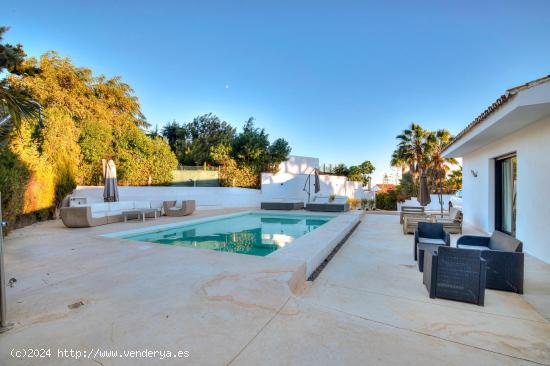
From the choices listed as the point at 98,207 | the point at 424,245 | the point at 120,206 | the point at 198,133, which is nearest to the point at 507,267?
the point at 424,245

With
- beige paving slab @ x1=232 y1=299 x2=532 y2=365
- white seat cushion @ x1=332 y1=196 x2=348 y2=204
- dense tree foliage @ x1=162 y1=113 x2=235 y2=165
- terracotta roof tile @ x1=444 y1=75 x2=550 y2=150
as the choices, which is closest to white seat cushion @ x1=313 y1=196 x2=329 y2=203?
white seat cushion @ x1=332 y1=196 x2=348 y2=204

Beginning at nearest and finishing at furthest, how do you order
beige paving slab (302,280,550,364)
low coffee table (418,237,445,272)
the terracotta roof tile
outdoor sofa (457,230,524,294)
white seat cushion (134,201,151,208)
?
beige paving slab (302,280,550,364), outdoor sofa (457,230,524,294), the terracotta roof tile, low coffee table (418,237,445,272), white seat cushion (134,201,151,208)

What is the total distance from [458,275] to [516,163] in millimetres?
5149

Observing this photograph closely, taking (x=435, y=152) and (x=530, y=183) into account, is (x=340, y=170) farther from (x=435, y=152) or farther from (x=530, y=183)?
(x=530, y=183)

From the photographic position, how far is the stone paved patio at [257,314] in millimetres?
2053

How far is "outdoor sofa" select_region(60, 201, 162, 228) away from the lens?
799 cm

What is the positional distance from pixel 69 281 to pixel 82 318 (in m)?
1.40

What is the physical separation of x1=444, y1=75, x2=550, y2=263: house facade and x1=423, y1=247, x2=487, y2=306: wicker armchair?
10.00 ft

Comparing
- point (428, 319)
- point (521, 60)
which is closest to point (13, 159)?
point (428, 319)

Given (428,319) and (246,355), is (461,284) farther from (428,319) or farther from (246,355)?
(246,355)

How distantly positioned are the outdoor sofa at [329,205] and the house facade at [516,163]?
6.03m

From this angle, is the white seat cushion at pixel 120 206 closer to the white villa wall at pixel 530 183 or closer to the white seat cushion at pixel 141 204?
the white seat cushion at pixel 141 204

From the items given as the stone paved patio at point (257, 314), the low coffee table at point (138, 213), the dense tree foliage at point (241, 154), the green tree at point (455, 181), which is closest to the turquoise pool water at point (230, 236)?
the low coffee table at point (138, 213)

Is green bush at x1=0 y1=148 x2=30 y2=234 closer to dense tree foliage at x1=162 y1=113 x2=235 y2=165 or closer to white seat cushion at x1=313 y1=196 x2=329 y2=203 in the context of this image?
white seat cushion at x1=313 y1=196 x2=329 y2=203
